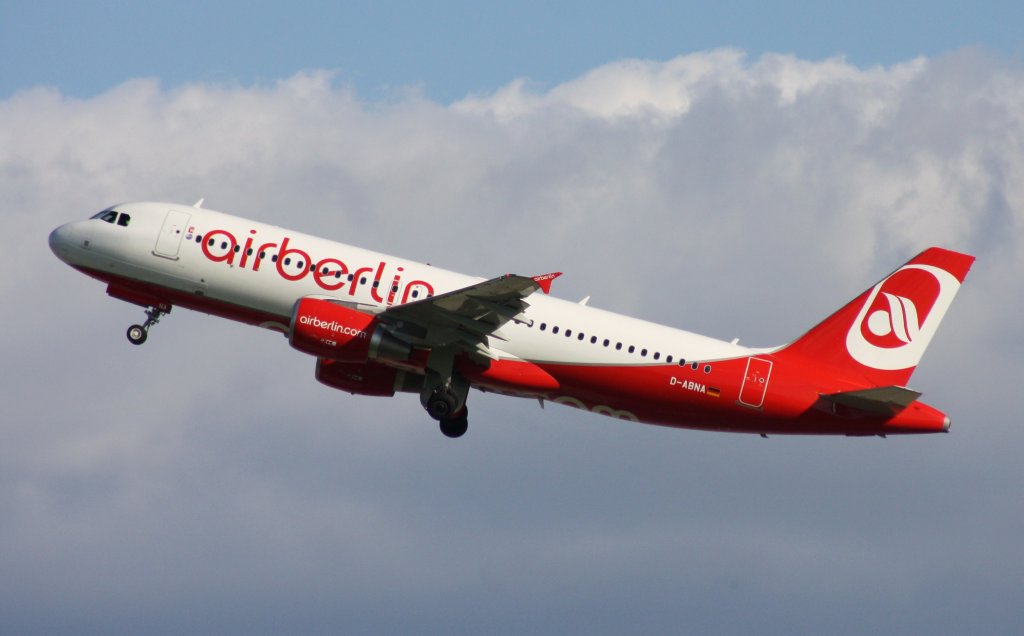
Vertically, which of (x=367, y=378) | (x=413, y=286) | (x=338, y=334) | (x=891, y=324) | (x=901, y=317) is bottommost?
(x=367, y=378)

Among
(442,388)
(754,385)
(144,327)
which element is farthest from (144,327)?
(754,385)

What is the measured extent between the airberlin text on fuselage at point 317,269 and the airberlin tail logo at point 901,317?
53.8ft

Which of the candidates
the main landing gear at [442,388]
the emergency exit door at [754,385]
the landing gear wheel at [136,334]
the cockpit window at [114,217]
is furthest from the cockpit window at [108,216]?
the emergency exit door at [754,385]

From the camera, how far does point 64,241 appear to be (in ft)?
184

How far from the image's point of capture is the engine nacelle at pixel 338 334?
5144 centimetres

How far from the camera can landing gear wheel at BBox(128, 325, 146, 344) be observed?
56562 mm

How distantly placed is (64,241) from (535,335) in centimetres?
1862

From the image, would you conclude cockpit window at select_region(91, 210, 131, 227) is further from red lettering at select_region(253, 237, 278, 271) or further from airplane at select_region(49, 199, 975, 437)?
red lettering at select_region(253, 237, 278, 271)

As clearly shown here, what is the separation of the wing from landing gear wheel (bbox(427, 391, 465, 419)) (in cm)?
208

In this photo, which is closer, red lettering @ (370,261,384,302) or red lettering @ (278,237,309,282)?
red lettering @ (278,237,309,282)

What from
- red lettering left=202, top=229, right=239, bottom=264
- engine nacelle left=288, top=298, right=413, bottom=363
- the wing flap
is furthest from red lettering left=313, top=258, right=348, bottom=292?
red lettering left=202, top=229, right=239, bottom=264

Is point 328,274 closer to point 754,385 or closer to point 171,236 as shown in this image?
point 171,236

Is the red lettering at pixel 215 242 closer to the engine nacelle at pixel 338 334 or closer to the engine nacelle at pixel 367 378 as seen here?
the engine nacelle at pixel 338 334

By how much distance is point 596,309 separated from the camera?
5453 cm
